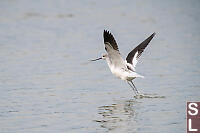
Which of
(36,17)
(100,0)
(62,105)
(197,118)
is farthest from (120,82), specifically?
(100,0)

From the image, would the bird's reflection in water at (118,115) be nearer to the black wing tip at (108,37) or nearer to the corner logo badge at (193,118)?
the corner logo badge at (193,118)

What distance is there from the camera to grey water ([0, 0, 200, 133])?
30.9 ft

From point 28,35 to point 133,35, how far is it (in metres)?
3.55

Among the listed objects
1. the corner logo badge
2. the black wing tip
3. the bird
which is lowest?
the corner logo badge

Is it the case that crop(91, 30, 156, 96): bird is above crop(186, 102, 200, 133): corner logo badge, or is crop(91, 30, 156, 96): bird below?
above

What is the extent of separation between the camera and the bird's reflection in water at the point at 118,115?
9.11 meters

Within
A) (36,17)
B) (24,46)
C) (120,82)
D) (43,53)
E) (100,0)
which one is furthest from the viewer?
(100,0)

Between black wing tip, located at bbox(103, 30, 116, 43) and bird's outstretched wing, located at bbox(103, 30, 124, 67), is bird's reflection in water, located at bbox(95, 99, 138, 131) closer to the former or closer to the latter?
bird's outstretched wing, located at bbox(103, 30, 124, 67)

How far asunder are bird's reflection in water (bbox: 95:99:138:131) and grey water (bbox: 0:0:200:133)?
2 centimetres

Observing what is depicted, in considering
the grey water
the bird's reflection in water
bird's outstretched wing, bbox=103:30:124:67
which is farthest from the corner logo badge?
bird's outstretched wing, bbox=103:30:124:67

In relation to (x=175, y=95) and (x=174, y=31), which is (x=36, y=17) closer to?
(x=174, y=31)

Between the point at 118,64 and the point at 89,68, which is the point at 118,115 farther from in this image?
the point at 89,68

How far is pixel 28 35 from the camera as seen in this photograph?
19016mm

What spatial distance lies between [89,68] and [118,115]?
182 inches
